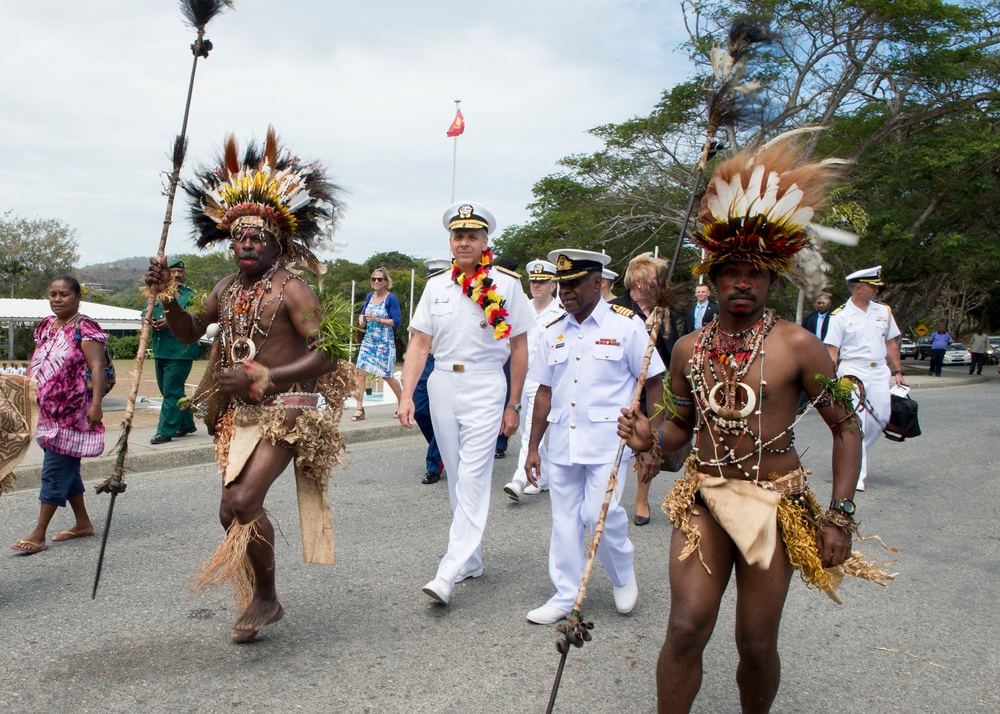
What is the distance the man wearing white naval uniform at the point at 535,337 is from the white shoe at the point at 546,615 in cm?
176

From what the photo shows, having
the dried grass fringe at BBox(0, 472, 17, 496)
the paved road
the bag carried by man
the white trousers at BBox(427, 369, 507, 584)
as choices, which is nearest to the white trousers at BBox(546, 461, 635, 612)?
the paved road

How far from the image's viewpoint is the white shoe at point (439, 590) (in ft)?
15.2

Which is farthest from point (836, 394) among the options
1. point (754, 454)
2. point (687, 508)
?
point (687, 508)

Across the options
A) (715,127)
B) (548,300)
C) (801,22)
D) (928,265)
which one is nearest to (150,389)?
(548,300)

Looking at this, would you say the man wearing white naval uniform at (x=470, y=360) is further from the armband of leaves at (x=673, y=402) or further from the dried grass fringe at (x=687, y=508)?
the dried grass fringe at (x=687, y=508)

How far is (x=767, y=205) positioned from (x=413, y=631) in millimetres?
2773

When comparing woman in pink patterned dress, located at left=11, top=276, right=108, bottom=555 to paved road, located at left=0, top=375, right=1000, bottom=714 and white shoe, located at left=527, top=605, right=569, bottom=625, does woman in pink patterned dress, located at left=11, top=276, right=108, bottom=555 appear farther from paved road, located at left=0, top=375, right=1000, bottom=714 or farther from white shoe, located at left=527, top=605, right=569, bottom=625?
white shoe, located at left=527, top=605, right=569, bottom=625

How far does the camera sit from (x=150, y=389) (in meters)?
16.7

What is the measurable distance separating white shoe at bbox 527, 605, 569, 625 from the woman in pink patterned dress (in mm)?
3303

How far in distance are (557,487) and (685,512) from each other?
165cm

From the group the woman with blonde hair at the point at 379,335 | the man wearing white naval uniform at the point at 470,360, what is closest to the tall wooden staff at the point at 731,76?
the man wearing white naval uniform at the point at 470,360

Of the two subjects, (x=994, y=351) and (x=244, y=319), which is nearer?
(x=244, y=319)

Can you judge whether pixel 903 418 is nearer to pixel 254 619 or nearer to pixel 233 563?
pixel 254 619

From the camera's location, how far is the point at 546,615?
A: 181 inches
